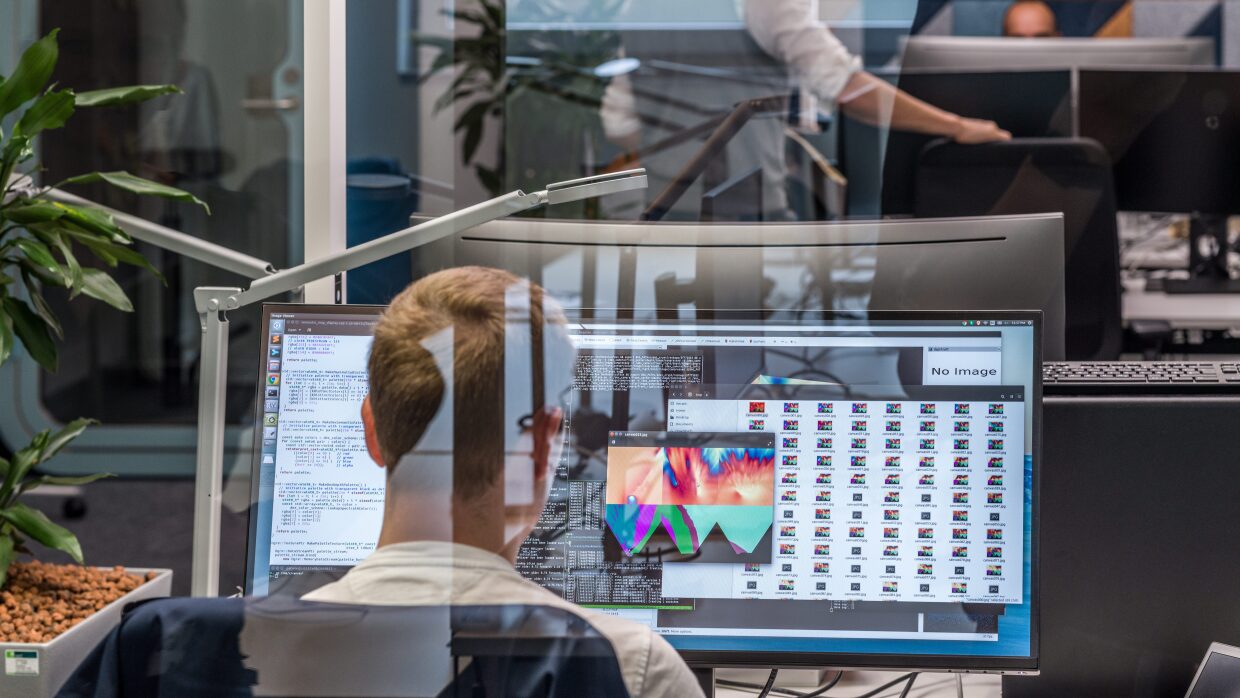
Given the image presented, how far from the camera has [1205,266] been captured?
106 inches

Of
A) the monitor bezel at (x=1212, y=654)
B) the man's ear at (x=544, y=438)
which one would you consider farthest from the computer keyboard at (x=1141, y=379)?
the man's ear at (x=544, y=438)

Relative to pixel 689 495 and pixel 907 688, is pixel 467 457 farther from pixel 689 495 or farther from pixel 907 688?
pixel 907 688

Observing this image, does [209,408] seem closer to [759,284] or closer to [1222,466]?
[759,284]

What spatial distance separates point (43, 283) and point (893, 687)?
1205 mm

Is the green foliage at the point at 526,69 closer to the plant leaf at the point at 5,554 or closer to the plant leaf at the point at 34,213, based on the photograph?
the plant leaf at the point at 34,213

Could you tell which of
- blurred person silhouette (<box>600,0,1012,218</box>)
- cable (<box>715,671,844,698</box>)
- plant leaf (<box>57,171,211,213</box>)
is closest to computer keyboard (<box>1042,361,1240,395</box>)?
cable (<box>715,671,844,698</box>)

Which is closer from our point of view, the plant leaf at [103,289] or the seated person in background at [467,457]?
the seated person in background at [467,457]

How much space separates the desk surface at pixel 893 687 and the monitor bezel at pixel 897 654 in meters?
0.04

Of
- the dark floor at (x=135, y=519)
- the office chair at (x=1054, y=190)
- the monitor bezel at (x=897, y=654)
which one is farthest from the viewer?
the dark floor at (x=135, y=519)

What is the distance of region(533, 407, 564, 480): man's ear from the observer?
0.76 meters

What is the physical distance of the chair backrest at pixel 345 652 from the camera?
0.59 meters

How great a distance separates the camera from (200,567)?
104 cm

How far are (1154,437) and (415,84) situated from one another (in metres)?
1.36

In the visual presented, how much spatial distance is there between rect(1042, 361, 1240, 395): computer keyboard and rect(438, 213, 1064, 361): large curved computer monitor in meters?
0.04
